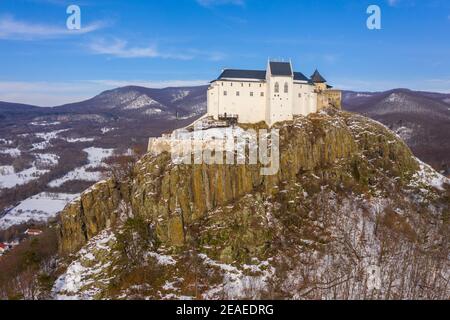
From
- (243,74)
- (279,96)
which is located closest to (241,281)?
(279,96)

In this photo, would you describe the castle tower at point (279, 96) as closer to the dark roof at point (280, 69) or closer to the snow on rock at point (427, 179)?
the dark roof at point (280, 69)

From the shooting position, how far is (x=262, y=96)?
73.8m

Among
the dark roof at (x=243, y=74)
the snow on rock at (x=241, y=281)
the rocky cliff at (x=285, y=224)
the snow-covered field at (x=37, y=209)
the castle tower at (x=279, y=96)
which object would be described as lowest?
the snow-covered field at (x=37, y=209)

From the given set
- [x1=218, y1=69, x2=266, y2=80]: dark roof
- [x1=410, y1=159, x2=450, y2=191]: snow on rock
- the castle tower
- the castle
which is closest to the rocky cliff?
[x1=410, y1=159, x2=450, y2=191]: snow on rock

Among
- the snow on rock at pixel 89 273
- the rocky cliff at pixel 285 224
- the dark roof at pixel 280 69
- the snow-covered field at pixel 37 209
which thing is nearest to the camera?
the snow on rock at pixel 89 273

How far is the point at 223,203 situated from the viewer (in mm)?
61000

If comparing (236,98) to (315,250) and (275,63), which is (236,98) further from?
(315,250)

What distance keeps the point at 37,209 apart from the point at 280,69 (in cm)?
12479

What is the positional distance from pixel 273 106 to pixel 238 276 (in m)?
34.2

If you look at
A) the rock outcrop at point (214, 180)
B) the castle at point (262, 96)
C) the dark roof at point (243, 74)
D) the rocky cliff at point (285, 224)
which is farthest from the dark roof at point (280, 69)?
the rocky cliff at point (285, 224)

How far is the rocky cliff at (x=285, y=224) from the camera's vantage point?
49.9 meters

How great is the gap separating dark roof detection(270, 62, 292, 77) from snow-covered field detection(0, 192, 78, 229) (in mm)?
97819

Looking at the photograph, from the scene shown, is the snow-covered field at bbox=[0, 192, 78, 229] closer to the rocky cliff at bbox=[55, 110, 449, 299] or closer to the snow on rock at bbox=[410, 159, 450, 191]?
the rocky cliff at bbox=[55, 110, 449, 299]

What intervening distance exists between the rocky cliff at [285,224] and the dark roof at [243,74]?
12.6 metres
